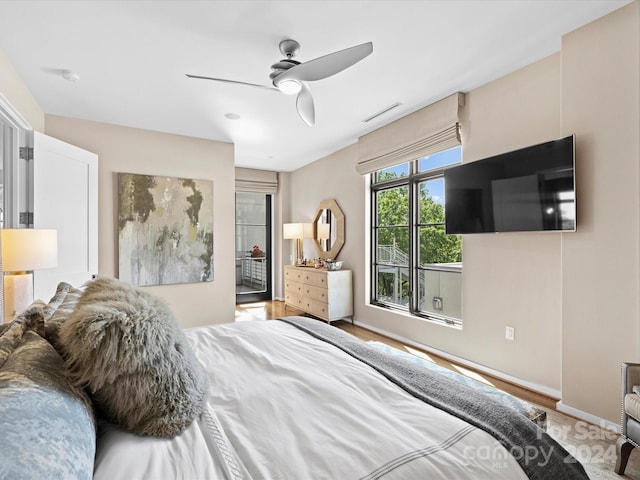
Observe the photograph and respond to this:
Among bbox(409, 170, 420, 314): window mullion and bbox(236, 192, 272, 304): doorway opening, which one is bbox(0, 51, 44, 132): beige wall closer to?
bbox(236, 192, 272, 304): doorway opening

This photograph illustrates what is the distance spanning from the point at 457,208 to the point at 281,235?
4.16 meters

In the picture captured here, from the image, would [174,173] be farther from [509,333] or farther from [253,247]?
[509,333]

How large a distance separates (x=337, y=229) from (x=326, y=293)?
1.07 meters

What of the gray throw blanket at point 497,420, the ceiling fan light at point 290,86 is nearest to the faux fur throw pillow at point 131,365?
the gray throw blanket at point 497,420

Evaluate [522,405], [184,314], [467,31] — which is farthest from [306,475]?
[184,314]

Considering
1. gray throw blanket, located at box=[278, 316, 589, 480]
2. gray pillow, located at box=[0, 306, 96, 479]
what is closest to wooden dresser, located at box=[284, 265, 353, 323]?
gray throw blanket, located at box=[278, 316, 589, 480]

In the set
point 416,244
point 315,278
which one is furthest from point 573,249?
point 315,278

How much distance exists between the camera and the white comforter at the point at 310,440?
2.63 feet

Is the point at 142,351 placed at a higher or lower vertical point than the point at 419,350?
higher

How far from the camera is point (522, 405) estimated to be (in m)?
1.32

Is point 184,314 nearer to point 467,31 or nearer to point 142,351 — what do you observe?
point 142,351

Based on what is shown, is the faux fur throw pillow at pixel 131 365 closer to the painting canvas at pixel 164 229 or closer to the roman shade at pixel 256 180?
the painting canvas at pixel 164 229

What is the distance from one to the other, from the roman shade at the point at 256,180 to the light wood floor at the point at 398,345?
230cm

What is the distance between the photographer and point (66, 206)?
3.10 m
